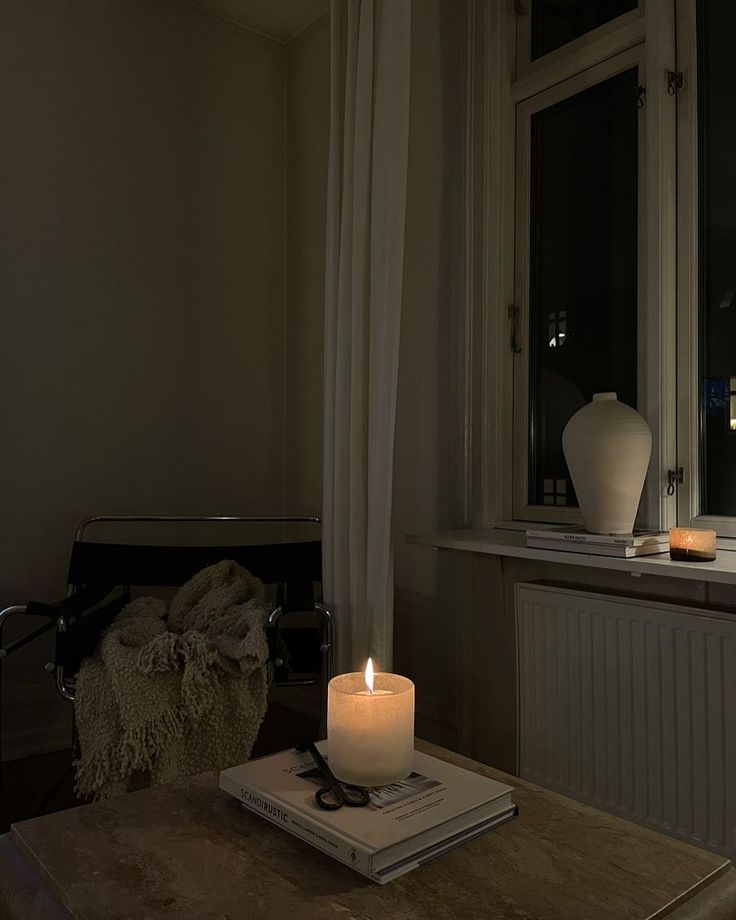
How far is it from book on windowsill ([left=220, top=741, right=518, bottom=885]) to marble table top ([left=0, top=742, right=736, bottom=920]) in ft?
0.06

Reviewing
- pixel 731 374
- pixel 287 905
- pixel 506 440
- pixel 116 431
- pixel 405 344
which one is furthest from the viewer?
pixel 116 431

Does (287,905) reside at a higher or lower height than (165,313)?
lower

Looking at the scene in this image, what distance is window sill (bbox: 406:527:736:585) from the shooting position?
1335 millimetres

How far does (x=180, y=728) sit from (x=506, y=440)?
44.2 inches

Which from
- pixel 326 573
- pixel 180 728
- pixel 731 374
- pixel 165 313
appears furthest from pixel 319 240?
pixel 180 728

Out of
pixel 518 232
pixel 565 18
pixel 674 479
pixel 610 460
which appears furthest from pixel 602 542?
pixel 565 18

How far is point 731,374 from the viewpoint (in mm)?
1634

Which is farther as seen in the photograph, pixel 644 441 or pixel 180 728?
pixel 180 728

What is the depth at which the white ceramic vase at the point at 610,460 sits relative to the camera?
1506 mm

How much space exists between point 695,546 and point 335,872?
3.12 feet

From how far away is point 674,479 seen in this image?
5.54 ft

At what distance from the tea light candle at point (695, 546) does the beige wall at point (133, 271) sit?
5.82 ft

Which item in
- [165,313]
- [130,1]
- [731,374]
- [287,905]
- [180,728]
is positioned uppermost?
[130,1]

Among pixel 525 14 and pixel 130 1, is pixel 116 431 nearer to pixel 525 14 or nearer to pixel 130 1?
pixel 130 1
